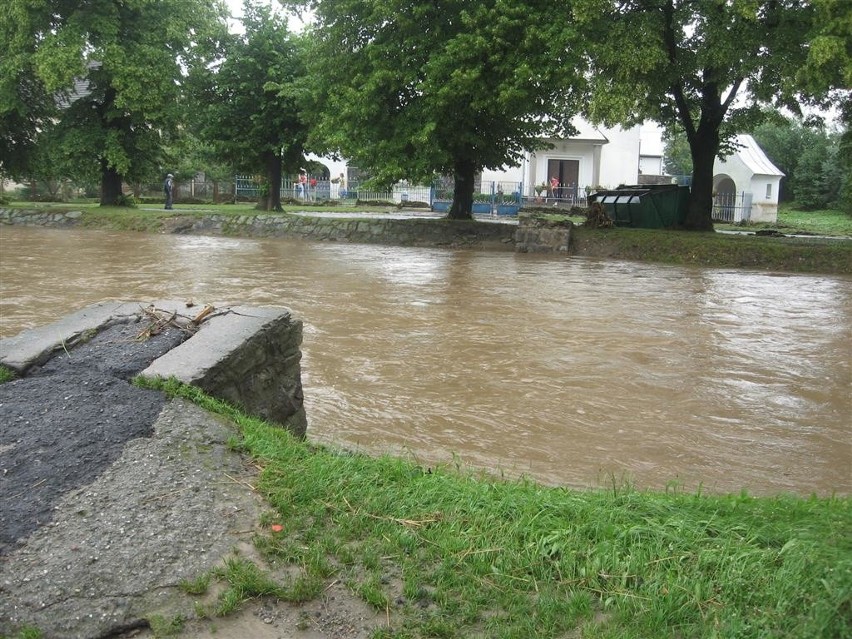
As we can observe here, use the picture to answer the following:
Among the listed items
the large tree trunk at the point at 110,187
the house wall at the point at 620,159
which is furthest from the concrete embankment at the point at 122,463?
the house wall at the point at 620,159

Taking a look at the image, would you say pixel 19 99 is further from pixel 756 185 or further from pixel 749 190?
pixel 756 185

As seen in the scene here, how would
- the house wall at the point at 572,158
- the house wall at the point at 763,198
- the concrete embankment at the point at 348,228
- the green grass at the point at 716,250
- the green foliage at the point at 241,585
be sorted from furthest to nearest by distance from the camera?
the house wall at the point at 572,158
the house wall at the point at 763,198
the concrete embankment at the point at 348,228
the green grass at the point at 716,250
the green foliage at the point at 241,585

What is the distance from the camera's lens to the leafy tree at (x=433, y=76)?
1845cm

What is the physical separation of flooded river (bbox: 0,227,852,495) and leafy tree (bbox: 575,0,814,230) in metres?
4.38

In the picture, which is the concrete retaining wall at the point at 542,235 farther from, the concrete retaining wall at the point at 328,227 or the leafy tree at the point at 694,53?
the leafy tree at the point at 694,53

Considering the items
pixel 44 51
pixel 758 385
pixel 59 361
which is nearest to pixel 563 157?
pixel 44 51

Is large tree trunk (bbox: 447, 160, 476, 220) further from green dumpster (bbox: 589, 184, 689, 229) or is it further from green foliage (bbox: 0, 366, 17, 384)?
green foliage (bbox: 0, 366, 17, 384)

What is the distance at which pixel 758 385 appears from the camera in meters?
7.07

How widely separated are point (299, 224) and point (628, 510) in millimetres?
21966

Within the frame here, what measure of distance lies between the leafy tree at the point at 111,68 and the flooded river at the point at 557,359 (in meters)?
11.1

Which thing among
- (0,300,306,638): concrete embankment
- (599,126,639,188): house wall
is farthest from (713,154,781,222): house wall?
(0,300,306,638): concrete embankment

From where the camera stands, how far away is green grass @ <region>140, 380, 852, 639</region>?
95.5 inches

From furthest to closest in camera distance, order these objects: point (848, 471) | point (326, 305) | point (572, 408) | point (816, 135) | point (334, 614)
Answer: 1. point (816, 135)
2. point (326, 305)
3. point (572, 408)
4. point (848, 471)
5. point (334, 614)

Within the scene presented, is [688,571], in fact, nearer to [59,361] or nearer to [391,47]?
[59,361]
